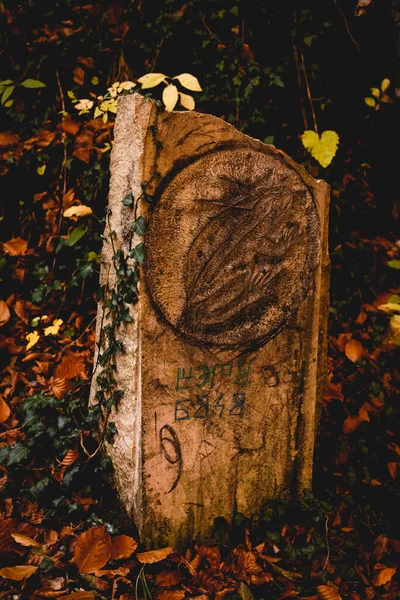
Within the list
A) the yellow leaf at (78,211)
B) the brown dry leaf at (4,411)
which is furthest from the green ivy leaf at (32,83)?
the brown dry leaf at (4,411)

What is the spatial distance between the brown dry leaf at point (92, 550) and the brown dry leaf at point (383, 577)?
1.13 metres

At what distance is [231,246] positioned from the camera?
6.32 ft

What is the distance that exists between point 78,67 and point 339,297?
2372 mm

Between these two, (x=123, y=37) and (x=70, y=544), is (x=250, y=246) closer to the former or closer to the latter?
(x=70, y=544)

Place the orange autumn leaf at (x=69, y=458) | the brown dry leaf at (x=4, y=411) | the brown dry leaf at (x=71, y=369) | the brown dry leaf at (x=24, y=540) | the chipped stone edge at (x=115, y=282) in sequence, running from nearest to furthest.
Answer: the chipped stone edge at (x=115, y=282) → the brown dry leaf at (x=24, y=540) → the orange autumn leaf at (x=69, y=458) → the brown dry leaf at (x=4, y=411) → the brown dry leaf at (x=71, y=369)

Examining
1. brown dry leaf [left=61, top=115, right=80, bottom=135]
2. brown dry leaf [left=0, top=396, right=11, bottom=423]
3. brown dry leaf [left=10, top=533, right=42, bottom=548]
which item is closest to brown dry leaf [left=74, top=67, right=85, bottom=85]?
brown dry leaf [left=61, top=115, right=80, bottom=135]

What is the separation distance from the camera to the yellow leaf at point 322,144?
9.96 ft

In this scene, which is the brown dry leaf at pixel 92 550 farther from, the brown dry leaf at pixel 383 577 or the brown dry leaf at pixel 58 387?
the brown dry leaf at pixel 383 577

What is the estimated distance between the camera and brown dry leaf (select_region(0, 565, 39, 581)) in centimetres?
171

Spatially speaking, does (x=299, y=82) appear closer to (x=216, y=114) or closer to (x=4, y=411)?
(x=216, y=114)

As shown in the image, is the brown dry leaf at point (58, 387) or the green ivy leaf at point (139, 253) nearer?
the green ivy leaf at point (139, 253)

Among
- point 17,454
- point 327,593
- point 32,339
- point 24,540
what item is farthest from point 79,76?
point 327,593

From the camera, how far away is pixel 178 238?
182 centimetres

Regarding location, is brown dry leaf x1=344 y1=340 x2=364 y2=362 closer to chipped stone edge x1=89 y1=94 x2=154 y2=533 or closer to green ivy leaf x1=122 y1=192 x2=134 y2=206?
chipped stone edge x1=89 y1=94 x2=154 y2=533
